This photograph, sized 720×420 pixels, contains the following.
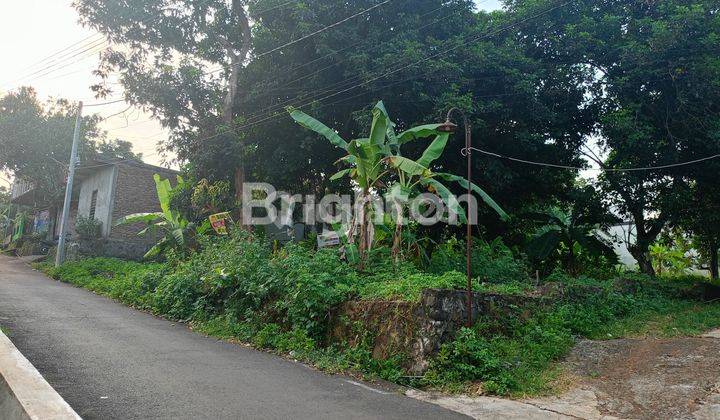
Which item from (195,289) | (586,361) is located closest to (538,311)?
(586,361)

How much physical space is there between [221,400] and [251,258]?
17.6ft

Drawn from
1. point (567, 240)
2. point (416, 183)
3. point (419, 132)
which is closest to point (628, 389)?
point (416, 183)

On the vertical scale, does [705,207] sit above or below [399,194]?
above

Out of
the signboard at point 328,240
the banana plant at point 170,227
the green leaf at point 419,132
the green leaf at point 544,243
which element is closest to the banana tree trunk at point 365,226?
the green leaf at point 419,132

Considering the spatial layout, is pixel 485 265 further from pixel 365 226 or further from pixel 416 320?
pixel 416 320

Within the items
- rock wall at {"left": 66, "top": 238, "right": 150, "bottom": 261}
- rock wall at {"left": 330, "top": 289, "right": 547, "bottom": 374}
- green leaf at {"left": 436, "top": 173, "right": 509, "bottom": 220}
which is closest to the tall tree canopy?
green leaf at {"left": 436, "top": 173, "right": 509, "bottom": 220}

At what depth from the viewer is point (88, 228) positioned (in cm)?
2070

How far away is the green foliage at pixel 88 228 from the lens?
67.8 feet

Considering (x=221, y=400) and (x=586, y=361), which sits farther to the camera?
(x=586, y=361)

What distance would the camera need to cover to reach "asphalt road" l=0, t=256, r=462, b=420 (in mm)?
5125

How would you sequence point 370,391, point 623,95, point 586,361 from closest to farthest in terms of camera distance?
point 370,391, point 586,361, point 623,95

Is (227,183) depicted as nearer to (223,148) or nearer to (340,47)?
(223,148)

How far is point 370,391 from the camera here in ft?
21.1

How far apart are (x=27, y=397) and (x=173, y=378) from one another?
6.20ft
